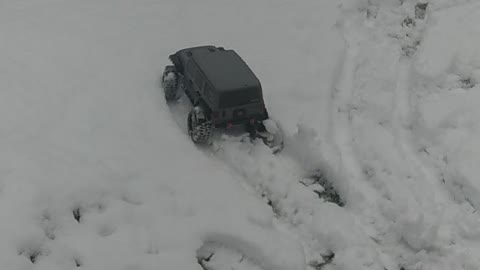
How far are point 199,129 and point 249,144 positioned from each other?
0.70 metres

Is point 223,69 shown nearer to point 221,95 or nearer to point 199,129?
point 221,95

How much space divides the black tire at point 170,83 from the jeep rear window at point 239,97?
1066 millimetres

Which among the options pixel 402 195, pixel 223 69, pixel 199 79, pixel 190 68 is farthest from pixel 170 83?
pixel 402 195

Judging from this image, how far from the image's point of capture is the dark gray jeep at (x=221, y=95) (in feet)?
25.4

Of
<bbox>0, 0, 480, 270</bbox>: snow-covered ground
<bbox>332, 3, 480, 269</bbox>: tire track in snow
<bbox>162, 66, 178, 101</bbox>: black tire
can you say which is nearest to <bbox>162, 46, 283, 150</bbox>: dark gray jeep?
<bbox>162, 66, 178, 101</bbox>: black tire

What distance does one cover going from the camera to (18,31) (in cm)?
959

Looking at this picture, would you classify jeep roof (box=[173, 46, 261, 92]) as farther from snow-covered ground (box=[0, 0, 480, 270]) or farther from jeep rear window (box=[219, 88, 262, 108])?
snow-covered ground (box=[0, 0, 480, 270])

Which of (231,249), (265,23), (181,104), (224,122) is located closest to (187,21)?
(265,23)

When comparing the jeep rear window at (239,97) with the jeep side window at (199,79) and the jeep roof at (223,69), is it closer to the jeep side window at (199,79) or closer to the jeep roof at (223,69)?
the jeep roof at (223,69)

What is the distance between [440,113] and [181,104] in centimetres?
347

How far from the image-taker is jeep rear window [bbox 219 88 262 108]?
7.68 metres

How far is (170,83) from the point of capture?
27.7 ft

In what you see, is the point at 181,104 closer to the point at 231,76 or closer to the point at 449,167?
the point at 231,76

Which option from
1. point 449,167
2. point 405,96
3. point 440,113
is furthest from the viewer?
point 405,96
